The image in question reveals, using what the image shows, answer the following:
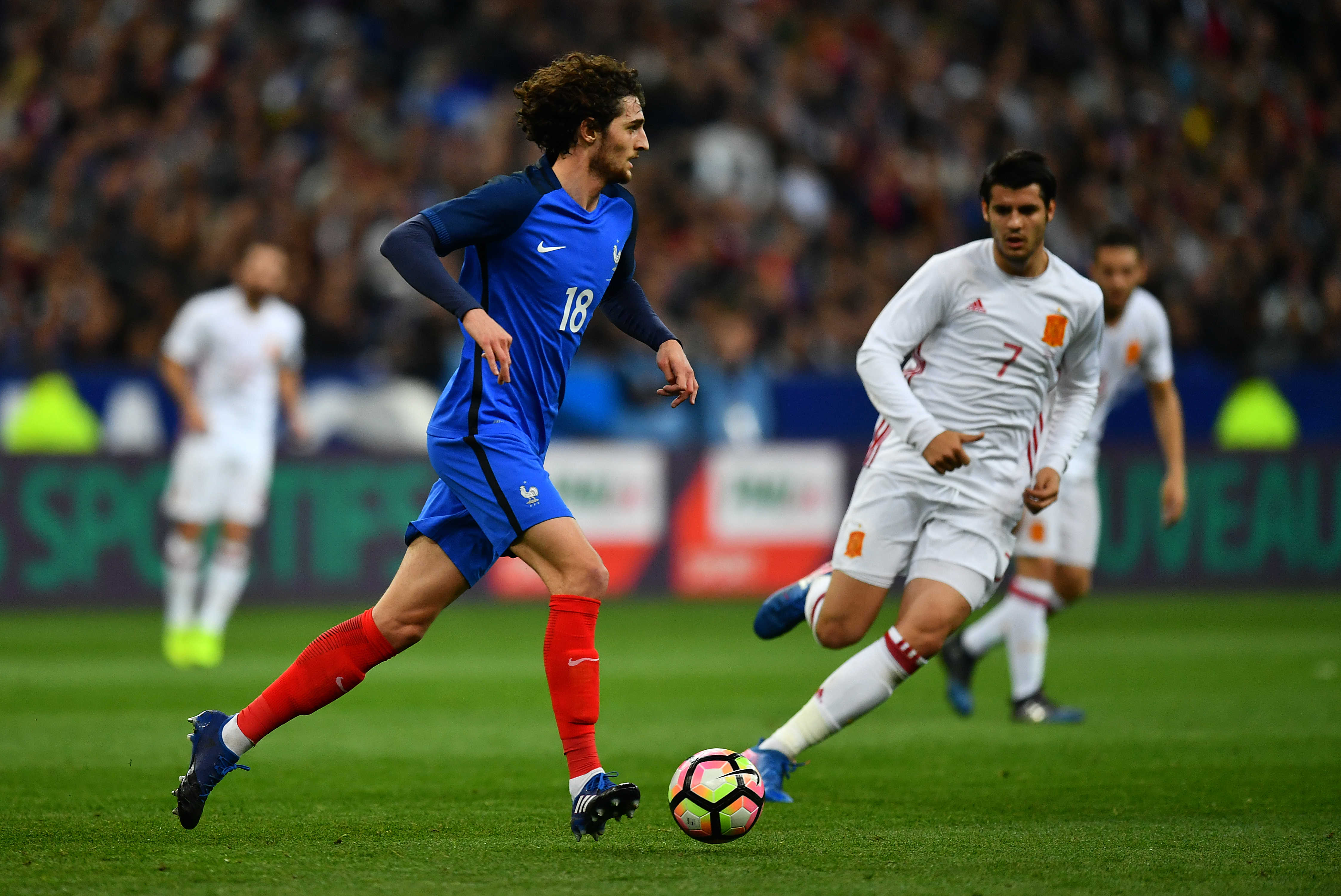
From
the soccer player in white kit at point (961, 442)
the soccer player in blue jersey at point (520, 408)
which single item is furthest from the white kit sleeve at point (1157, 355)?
the soccer player in blue jersey at point (520, 408)

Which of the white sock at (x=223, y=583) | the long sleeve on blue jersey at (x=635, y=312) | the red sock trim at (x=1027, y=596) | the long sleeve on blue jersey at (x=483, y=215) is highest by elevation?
the long sleeve on blue jersey at (x=483, y=215)

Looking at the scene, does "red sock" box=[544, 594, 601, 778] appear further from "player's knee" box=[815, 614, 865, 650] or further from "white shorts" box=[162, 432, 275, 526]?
"white shorts" box=[162, 432, 275, 526]

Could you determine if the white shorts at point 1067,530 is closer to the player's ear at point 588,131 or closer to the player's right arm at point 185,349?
the player's ear at point 588,131

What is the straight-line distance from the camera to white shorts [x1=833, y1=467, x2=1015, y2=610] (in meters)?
5.82

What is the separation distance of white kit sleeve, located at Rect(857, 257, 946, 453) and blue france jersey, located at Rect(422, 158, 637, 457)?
108 centimetres

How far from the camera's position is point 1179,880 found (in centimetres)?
455

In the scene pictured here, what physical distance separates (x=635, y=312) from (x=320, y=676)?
1.51m

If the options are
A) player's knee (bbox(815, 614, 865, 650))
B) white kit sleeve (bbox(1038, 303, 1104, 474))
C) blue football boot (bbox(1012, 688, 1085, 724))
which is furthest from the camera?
blue football boot (bbox(1012, 688, 1085, 724))

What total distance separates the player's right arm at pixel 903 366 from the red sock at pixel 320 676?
5.90ft

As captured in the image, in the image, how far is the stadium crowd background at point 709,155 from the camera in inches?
618

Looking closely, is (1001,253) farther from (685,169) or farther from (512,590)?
(685,169)

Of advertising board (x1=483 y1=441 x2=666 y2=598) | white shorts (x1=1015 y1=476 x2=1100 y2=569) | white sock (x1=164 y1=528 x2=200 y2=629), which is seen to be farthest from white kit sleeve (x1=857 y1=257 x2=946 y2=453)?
advertising board (x1=483 y1=441 x2=666 y2=598)

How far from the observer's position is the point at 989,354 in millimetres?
6004

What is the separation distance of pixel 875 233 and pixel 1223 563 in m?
5.20
